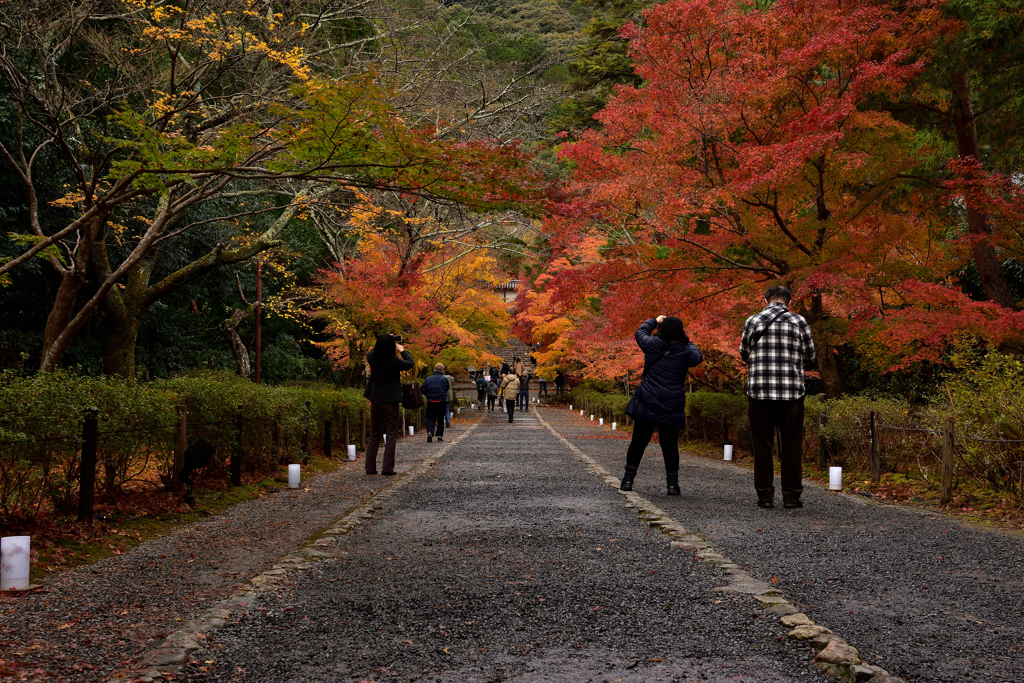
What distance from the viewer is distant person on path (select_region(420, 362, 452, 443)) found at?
1672 cm

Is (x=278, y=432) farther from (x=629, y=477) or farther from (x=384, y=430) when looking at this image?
(x=629, y=477)

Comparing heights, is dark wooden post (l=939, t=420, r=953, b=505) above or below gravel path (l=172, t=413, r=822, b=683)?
above

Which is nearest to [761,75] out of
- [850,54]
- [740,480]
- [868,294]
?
[850,54]

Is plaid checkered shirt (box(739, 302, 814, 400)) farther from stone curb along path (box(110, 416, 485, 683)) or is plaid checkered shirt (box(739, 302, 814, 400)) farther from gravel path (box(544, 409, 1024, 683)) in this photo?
stone curb along path (box(110, 416, 485, 683))

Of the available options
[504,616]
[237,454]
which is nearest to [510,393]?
[237,454]

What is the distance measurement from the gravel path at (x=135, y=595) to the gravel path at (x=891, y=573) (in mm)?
3032

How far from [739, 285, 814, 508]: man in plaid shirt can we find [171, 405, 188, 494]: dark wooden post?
5121mm

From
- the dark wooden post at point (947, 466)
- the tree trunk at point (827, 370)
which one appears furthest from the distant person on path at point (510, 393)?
the dark wooden post at point (947, 466)

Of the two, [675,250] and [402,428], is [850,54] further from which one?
[402,428]

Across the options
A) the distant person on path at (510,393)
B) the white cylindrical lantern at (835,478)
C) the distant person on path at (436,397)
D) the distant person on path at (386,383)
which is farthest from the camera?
the distant person on path at (510,393)

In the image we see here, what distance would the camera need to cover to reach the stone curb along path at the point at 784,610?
2.88m

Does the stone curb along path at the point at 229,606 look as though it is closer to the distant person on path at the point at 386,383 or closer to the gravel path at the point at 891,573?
the gravel path at the point at 891,573

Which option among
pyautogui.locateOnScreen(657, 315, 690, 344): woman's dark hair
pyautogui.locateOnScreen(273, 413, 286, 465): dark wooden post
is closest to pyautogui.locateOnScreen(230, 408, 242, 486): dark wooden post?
pyautogui.locateOnScreen(273, 413, 286, 465): dark wooden post

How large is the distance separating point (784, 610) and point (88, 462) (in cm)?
478
